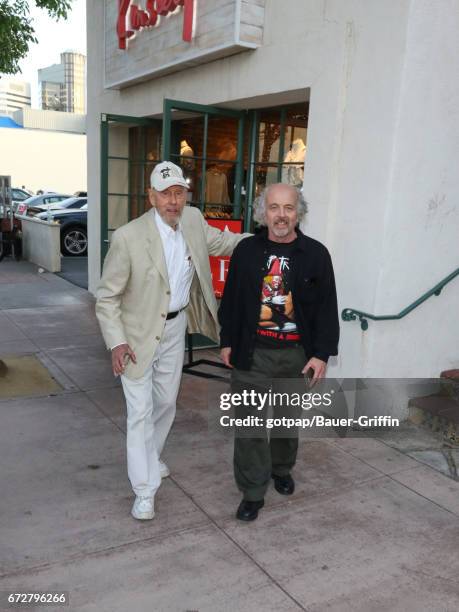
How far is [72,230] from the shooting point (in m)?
14.5

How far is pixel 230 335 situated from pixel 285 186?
88cm

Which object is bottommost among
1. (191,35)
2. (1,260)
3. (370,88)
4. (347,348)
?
(1,260)

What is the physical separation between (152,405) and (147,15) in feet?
16.3

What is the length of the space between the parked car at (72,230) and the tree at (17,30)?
557 cm

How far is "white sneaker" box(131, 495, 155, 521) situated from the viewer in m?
3.05

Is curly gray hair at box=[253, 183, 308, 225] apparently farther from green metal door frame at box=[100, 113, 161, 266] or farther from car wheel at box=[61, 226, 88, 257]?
car wheel at box=[61, 226, 88, 257]

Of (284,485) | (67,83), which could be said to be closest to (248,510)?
(284,485)

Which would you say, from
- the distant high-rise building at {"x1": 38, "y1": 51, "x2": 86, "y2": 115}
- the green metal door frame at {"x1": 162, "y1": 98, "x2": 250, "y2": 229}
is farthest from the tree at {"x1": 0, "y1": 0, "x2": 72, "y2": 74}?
the distant high-rise building at {"x1": 38, "y1": 51, "x2": 86, "y2": 115}

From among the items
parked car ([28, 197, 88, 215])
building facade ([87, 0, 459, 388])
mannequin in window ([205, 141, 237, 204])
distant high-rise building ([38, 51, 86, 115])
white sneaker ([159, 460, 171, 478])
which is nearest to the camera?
white sneaker ([159, 460, 171, 478])

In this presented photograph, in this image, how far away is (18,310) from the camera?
8.09m

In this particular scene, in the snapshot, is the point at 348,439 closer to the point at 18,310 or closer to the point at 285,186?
the point at 285,186

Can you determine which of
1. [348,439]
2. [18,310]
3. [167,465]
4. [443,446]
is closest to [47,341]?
[18,310]

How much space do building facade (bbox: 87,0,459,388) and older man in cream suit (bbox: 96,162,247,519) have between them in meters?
1.59

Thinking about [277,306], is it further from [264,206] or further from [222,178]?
[222,178]
